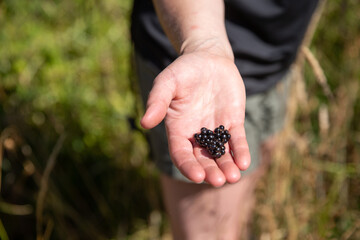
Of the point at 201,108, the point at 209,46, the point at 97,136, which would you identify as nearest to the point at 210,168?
the point at 201,108

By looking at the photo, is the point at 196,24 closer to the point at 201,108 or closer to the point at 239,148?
the point at 201,108

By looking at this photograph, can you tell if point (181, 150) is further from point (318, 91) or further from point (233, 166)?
point (318, 91)

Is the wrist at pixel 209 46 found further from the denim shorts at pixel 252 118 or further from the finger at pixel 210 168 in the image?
the finger at pixel 210 168

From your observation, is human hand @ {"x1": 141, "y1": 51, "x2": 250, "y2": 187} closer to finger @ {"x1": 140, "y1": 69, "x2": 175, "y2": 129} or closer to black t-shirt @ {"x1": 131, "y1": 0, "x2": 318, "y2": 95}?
finger @ {"x1": 140, "y1": 69, "x2": 175, "y2": 129}

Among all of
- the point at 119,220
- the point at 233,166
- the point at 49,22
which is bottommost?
the point at 119,220

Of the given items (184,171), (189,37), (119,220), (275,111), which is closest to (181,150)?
(184,171)

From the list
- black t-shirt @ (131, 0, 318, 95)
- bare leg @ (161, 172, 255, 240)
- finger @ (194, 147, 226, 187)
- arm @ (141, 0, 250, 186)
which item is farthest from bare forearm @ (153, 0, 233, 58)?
bare leg @ (161, 172, 255, 240)
